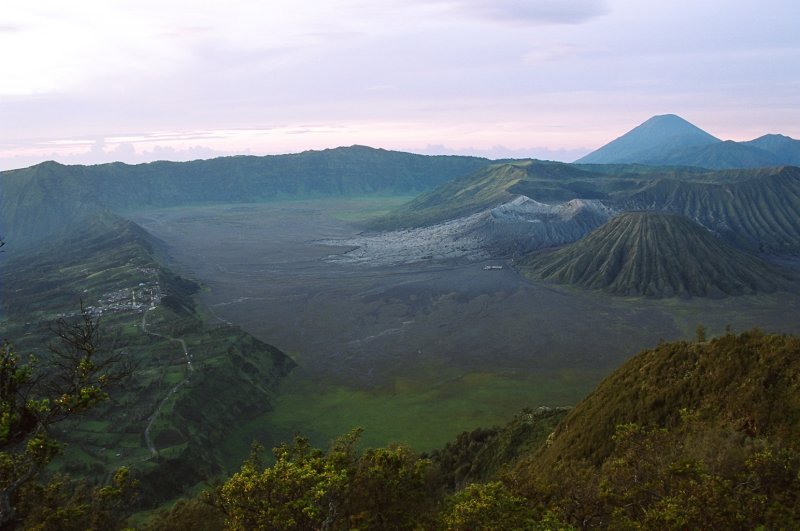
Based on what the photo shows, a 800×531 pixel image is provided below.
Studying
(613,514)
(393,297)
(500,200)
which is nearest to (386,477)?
(613,514)

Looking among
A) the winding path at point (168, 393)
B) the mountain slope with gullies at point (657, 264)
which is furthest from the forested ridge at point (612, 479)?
the mountain slope with gullies at point (657, 264)

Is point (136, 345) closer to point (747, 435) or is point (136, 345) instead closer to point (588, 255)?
point (747, 435)

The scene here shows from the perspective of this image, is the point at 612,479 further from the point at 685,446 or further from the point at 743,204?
the point at 743,204

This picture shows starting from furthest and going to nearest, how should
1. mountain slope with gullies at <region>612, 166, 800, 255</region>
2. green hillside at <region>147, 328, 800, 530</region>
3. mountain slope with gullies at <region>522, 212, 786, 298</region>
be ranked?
mountain slope with gullies at <region>612, 166, 800, 255</region>, mountain slope with gullies at <region>522, 212, 786, 298</region>, green hillside at <region>147, 328, 800, 530</region>

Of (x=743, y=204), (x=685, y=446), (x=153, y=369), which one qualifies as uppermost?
(x=743, y=204)

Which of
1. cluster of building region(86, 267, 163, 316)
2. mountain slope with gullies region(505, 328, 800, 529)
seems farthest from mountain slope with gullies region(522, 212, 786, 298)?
cluster of building region(86, 267, 163, 316)

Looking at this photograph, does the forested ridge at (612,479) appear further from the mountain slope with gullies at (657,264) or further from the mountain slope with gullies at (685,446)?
the mountain slope with gullies at (657,264)

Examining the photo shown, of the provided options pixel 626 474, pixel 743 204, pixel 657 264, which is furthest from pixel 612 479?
pixel 743 204

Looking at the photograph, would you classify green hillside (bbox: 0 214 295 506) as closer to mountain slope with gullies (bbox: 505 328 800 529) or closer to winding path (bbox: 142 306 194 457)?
winding path (bbox: 142 306 194 457)

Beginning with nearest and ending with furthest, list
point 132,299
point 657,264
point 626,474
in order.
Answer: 1. point 626,474
2. point 132,299
3. point 657,264
